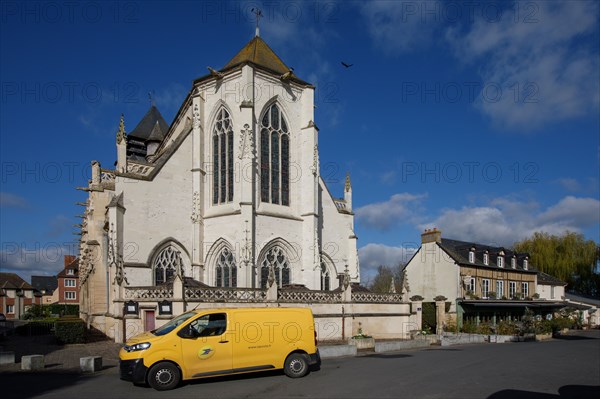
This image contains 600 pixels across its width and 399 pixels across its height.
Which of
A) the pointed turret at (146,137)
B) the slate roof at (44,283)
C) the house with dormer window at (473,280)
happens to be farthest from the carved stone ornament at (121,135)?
the slate roof at (44,283)

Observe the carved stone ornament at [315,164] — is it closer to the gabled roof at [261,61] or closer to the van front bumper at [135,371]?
the gabled roof at [261,61]

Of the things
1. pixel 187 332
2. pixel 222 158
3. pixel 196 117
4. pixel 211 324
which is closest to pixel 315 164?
pixel 222 158

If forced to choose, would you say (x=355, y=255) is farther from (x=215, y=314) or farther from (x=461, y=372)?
(x=215, y=314)

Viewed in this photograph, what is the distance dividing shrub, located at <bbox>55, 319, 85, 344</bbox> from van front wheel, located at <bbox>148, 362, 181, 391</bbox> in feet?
37.5

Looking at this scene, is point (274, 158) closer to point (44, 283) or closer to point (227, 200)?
point (227, 200)

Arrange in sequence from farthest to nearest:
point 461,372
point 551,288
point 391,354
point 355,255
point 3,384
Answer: point 551,288
point 355,255
point 391,354
point 461,372
point 3,384

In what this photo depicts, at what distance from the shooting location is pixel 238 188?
24.8 metres

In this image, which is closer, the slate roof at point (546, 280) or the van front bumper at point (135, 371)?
the van front bumper at point (135, 371)

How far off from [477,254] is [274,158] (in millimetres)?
20575

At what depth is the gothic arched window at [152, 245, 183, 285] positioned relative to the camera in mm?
24438

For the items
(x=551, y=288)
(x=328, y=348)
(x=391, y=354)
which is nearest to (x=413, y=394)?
(x=328, y=348)

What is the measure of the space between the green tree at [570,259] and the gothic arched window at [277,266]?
3817cm

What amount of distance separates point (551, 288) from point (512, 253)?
710cm

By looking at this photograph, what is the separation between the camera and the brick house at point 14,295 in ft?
241
